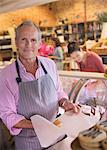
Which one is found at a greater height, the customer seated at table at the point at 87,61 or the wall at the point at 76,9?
the wall at the point at 76,9

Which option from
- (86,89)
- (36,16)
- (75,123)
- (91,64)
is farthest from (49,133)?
(36,16)

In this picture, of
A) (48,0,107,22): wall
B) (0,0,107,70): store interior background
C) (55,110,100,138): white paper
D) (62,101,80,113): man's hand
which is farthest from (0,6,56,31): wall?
(55,110,100,138): white paper

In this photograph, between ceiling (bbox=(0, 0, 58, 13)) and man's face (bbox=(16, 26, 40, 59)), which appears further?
ceiling (bbox=(0, 0, 58, 13))

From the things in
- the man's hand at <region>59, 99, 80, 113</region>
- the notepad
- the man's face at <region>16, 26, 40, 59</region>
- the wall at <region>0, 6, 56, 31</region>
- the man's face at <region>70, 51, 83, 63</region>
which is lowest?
the notepad

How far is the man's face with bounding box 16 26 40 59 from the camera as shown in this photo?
1.39 m

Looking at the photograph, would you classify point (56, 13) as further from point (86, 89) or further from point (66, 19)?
point (86, 89)

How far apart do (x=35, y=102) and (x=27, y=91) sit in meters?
0.07

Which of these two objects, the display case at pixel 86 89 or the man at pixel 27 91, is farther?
the display case at pixel 86 89

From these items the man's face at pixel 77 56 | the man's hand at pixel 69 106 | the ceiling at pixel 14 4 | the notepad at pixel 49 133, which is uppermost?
the ceiling at pixel 14 4

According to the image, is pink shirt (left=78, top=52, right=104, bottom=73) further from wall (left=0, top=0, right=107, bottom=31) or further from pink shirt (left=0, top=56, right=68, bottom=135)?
wall (left=0, top=0, right=107, bottom=31)

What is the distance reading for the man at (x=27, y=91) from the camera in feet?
4.58

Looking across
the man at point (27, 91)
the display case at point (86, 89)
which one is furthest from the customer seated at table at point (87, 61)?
the man at point (27, 91)

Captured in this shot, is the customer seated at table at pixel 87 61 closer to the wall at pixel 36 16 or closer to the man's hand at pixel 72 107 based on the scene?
the man's hand at pixel 72 107

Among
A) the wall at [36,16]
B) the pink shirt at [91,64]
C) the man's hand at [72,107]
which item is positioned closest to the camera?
the man's hand at [72,107]
